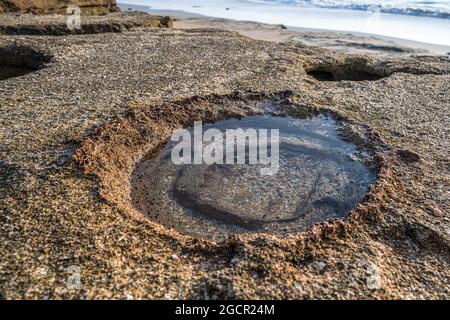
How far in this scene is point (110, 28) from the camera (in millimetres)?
15680

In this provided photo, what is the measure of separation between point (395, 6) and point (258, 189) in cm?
3179

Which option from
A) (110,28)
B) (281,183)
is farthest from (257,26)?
(281,183)

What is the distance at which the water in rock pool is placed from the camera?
5703 mm

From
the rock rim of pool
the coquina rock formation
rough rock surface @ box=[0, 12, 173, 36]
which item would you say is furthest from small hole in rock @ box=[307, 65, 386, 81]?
the coquina rock formation

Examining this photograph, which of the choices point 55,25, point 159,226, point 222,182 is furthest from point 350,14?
point 159,226

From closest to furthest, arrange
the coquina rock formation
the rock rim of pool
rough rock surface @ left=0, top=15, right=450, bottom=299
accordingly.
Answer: rough rock surface @ left=0, top=15, right=450, bottom=299, the rock rim of pool, the coquina rock formation

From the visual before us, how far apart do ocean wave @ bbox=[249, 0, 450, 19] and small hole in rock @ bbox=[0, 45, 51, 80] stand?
92.4ft

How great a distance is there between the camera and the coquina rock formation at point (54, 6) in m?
18.1

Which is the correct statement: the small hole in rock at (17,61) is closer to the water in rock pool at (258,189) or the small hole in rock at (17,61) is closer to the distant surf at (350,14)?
the water in rock pool at (258,189)

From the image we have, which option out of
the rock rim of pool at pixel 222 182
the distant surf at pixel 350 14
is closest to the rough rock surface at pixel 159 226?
the rock rim of pool at pixel 222 182

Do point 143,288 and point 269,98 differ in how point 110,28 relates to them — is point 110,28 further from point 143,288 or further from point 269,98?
point 143,288

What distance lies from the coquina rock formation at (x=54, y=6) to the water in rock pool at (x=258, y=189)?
15.4 meters

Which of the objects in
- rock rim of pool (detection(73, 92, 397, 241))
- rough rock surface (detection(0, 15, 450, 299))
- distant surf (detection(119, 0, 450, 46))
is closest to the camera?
rough rock surface (detection(0, 15, 450, 299))

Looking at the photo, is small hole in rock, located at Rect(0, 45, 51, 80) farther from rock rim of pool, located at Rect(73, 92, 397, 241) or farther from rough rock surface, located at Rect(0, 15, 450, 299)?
rock rim of pool, located at Rect(73, 92, 397, 241)
